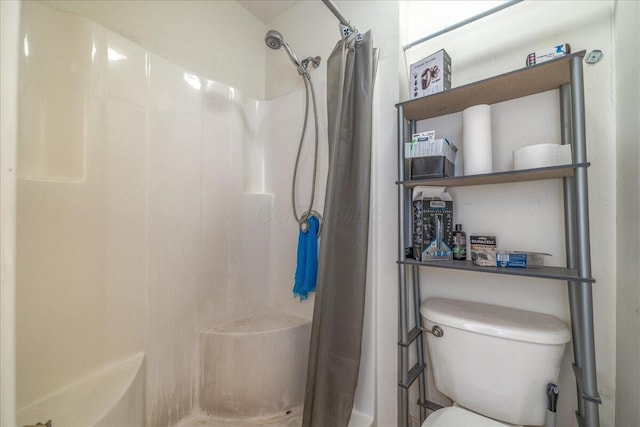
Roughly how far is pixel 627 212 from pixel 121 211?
1780 mm

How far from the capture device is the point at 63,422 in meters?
0.78

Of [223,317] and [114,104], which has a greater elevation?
[114,104]

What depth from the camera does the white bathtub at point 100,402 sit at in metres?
0.79

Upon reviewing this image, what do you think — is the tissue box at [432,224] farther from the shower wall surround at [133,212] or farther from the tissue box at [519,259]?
the shower wall surround at [133,212]

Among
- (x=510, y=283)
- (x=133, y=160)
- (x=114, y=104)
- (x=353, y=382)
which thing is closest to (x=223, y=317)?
(x=353, y=382)

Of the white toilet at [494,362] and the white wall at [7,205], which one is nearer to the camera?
the white wall at [7,205]

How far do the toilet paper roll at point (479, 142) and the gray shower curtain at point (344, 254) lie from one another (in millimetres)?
383

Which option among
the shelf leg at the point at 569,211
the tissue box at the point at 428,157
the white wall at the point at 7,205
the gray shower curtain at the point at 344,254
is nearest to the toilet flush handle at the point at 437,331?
the gray shower curtain at the point at 344,254

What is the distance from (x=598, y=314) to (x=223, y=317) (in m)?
1.57

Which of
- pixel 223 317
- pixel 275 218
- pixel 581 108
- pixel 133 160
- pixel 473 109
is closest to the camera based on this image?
pixel 581 108

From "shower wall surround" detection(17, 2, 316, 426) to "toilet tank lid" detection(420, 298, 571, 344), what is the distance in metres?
0.70

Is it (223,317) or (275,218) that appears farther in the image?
(275,218)

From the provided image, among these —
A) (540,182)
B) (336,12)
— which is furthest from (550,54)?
(336,12)

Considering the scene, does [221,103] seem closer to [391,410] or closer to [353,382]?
[353,382]
